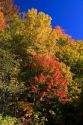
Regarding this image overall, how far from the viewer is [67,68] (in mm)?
59688

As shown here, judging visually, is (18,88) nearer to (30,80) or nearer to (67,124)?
(30,80)

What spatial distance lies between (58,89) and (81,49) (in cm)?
1636

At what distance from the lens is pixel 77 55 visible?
211ft

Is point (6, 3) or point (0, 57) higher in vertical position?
point (6, 3)

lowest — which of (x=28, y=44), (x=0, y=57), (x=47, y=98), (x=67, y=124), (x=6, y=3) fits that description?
(x=67, y=124)

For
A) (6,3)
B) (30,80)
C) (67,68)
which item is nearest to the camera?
(30,80)

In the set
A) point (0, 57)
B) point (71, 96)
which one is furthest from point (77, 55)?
point (0, 57)

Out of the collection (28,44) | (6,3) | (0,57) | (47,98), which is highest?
(6,3)

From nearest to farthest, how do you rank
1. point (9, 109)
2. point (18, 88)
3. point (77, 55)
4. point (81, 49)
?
point (18, 88) → point (9, 109) → point (77, 55) → point (81, 49)

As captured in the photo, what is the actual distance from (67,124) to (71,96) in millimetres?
3786

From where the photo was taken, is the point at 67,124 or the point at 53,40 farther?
the point at 53,40

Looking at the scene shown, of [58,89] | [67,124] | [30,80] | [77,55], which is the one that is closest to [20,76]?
[30,80]

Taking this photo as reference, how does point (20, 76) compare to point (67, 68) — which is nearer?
point (20, 76)

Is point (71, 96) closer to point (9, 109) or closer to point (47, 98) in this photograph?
point (47, 98)
